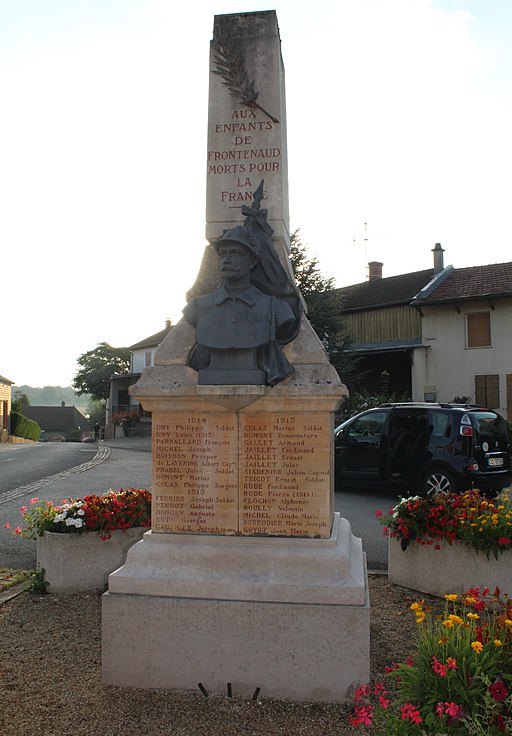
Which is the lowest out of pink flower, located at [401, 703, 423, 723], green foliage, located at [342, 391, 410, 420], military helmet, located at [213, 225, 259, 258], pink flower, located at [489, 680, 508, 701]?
pink flower, located at [401, 703, 423, 723]

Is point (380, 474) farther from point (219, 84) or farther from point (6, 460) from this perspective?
point (6, 460)

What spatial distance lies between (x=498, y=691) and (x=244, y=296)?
8.27ft

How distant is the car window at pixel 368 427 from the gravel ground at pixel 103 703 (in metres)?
6.40

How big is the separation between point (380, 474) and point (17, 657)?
764 centimetres

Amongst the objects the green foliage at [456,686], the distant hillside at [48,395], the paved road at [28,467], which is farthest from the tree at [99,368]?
the distant hillside at [48,395]

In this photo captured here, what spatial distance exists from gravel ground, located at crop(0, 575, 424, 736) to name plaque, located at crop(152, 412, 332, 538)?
37.1 inches

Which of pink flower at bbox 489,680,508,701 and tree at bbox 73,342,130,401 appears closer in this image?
pink flower at bbox 489,680,508,701

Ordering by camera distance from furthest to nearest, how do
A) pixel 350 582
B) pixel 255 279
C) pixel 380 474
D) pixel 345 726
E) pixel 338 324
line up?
pixel 338 324 → pixel 380 474 → pixel 255 279 → pixel 350 582 → pixel 345 726

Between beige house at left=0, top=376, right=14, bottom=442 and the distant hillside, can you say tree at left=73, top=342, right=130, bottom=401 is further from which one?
the distant hillside

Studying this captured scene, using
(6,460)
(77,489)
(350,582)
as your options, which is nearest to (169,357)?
(350,582)

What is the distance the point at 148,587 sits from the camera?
3.64m

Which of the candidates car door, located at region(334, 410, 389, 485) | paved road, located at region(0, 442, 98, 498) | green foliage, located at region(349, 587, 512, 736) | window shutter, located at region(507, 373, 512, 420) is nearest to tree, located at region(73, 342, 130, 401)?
paved road, located at region(0, 442, 98, 498)

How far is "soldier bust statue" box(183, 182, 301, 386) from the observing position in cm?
378

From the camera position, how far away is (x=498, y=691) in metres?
2.21
